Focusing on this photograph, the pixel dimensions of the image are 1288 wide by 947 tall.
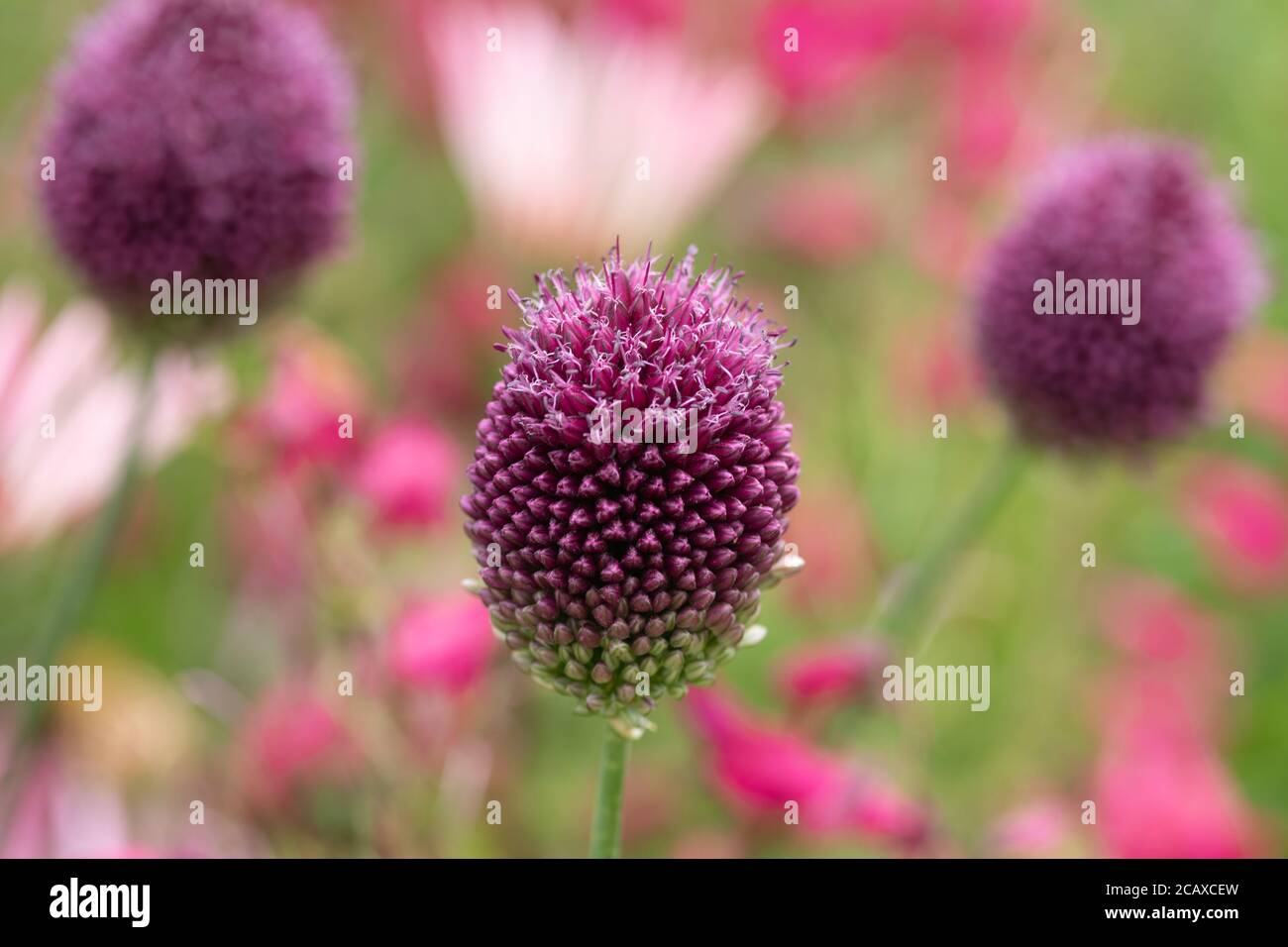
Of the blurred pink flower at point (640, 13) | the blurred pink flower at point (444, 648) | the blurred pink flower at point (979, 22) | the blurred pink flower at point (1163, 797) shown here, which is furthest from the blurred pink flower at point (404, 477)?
the blurred pink flower at point (979, 22)

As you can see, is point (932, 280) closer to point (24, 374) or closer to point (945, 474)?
point (945, 474)

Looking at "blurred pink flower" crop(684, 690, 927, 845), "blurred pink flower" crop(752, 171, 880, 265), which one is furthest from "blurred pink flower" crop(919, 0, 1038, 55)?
"blurred pink flower" crop(684, 690, 927, 845)

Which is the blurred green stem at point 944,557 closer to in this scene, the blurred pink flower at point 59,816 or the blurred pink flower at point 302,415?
the blurred pink flower at point 302,415

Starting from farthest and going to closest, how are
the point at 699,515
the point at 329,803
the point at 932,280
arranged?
the point at 932,280
the point at 329,803
the point at 699,515

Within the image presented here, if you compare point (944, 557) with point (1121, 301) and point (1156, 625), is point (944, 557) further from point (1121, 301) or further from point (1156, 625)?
point (1156, 625)

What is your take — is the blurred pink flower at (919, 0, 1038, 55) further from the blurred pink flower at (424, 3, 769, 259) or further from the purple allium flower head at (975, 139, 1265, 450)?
the purple allium flower head at (975, 139, 1265, 450)
